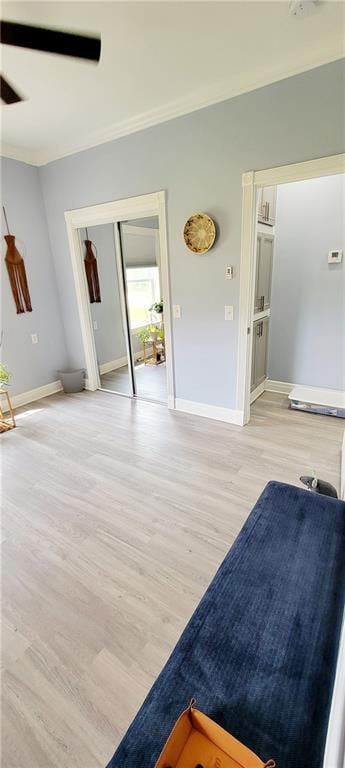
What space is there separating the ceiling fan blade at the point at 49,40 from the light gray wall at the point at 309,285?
2554 millimetres

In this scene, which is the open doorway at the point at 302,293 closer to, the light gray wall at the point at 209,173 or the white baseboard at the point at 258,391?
the white baseboard at the point at 258,391

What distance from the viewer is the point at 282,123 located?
88.2 inches

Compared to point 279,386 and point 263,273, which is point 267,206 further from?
point 279,386

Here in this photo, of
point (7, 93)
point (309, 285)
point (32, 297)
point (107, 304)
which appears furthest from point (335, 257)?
point (32, 297)

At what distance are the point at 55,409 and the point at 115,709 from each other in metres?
2.99

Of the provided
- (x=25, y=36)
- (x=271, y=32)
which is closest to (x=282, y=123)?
(x=271, y=32)

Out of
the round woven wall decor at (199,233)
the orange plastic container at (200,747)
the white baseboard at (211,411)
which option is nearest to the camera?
the orange plastic container at (200,747)

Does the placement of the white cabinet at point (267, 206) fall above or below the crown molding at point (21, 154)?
below

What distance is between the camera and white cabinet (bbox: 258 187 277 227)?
304cm

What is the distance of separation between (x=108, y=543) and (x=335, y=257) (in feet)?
11.0

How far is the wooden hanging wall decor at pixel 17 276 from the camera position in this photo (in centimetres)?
357

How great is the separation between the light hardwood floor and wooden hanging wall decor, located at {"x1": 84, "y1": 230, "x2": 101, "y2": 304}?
1928mm

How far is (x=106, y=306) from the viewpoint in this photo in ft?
16.1

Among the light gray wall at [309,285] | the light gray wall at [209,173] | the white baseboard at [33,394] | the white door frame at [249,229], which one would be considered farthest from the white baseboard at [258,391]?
the white baseboard at [33,394]
